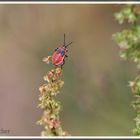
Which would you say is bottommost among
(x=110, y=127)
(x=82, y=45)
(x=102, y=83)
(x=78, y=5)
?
(x=110, y=127)

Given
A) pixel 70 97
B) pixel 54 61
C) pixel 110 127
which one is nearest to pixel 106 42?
pixel 70 97

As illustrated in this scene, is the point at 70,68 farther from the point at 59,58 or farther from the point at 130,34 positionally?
the point at 130,34

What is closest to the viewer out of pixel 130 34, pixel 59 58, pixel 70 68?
pixel 130 34

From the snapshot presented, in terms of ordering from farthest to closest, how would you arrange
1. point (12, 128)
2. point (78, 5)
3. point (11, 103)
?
point (78, 5), point (11, 103), point (12, 128)

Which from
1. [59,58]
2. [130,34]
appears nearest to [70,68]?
[59,58]

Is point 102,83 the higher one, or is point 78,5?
point 78,5

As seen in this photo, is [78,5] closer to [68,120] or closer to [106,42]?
[106,42]

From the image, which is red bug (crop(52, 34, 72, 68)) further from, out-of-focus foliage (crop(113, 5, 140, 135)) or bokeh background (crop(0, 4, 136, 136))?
bokeh background (crop(0, 4, 136, 136))

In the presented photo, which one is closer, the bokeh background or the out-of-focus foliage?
the out-of-focus foliage

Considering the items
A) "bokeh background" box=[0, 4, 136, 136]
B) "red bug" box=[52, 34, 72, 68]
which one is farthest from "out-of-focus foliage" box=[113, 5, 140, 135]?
"bokeh background" box=[0, 4, 136, 136]
